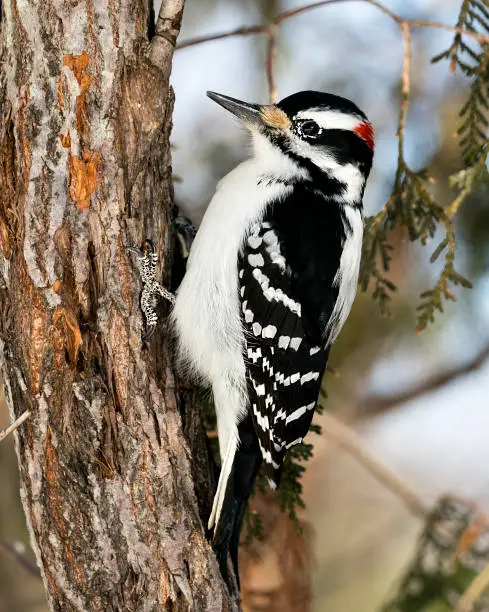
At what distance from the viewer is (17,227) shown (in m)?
2.13

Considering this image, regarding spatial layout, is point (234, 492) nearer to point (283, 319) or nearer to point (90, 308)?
point (283, 319)

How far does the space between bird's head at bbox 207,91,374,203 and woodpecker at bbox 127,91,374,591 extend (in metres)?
0.02

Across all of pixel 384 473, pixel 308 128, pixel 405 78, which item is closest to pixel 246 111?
pixel 308 128

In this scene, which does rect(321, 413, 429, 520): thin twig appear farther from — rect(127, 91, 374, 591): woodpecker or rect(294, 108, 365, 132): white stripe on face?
rect(294, 108, 365, 132): white stripe on face

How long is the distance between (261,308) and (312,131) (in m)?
0.66

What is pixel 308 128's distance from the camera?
8.95ft

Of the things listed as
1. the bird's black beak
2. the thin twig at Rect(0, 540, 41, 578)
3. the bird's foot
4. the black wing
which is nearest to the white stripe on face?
the bird's black beak

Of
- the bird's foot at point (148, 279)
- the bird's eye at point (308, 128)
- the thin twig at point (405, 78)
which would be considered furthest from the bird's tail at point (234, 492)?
the thin twig at point (405, 78)

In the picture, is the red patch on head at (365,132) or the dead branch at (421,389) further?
the dead branch at (421,389)

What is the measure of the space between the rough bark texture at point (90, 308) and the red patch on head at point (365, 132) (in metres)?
0.77

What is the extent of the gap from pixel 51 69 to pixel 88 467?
1082 mm

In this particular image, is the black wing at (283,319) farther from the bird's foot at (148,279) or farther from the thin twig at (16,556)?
the thin twig at (16,556)

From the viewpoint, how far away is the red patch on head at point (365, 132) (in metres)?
2.77

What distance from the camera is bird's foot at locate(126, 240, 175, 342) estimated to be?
2.28 m
